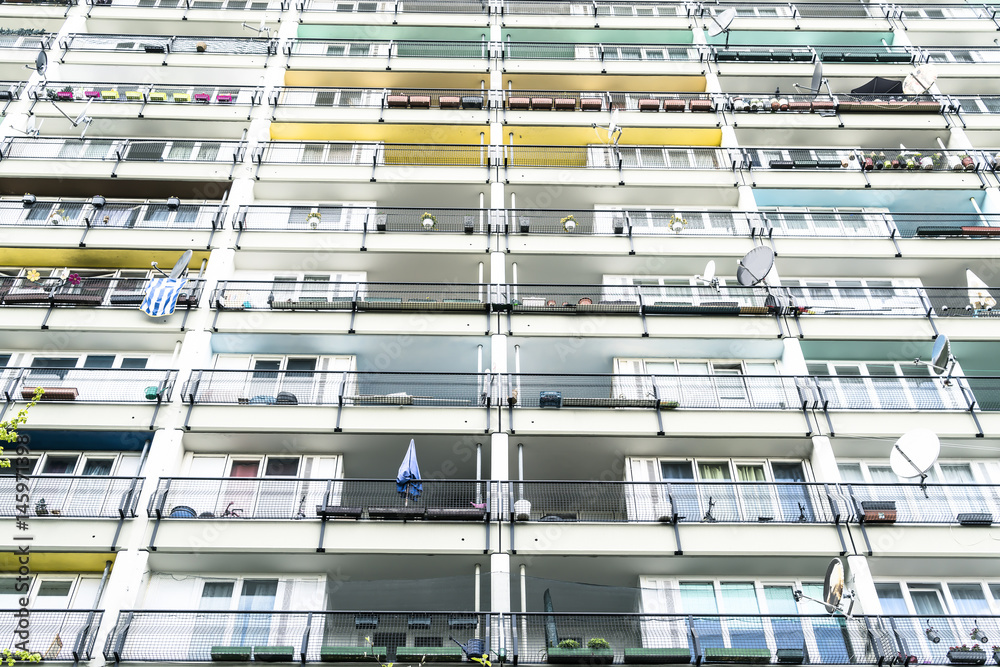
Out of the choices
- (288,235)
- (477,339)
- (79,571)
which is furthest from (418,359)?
(79,571)

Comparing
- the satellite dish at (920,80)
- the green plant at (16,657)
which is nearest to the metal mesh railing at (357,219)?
the green plant at (16,657)

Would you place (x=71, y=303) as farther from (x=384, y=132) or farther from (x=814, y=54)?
(x=814, y=54)

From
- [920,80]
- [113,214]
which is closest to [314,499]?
[113,214]

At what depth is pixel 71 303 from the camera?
81.1 ft

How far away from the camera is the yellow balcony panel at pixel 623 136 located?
105ft

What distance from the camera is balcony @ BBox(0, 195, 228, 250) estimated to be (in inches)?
1058

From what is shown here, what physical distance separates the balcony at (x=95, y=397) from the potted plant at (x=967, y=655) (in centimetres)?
1870

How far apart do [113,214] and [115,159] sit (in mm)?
2535

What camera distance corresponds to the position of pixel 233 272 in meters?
27.3

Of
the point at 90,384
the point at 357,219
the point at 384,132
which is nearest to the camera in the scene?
the point at 90,384

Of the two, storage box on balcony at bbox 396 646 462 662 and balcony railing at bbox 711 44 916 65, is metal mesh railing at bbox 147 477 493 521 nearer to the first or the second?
storage box on balcony at bbox 396 646 462 662

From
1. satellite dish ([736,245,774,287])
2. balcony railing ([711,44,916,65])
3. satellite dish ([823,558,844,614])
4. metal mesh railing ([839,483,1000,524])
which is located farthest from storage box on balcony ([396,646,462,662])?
balcony railing ([711,44,916,65])

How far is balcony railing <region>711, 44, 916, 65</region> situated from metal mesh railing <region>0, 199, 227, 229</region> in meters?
20.8

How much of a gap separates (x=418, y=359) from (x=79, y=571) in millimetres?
9988
